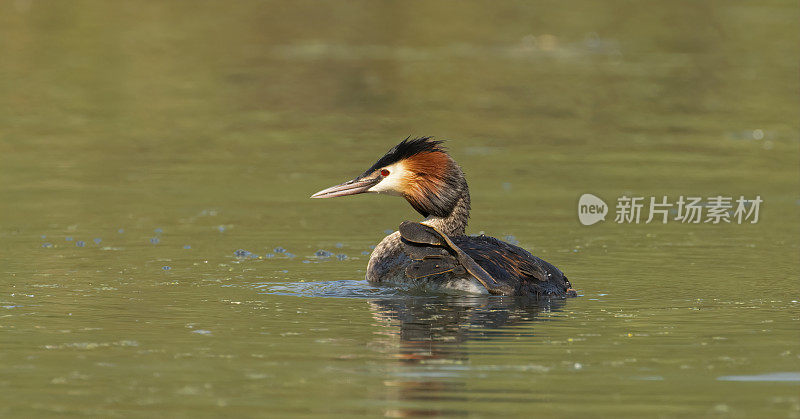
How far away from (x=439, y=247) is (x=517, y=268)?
25.1 inches

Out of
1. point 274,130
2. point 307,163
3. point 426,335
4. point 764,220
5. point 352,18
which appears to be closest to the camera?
point 426,335

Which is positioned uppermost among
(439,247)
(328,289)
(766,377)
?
(439,247)

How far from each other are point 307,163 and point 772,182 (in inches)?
218

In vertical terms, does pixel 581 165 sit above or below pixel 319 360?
above

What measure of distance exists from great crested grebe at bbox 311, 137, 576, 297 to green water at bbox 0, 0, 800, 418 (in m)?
0.22

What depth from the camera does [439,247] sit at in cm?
1014

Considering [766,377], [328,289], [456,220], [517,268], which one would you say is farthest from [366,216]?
[766,377]

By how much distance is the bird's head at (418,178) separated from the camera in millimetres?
11375

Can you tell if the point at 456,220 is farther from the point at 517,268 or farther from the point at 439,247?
the point at 439,247

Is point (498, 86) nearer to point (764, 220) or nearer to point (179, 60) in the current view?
point (179, 60)

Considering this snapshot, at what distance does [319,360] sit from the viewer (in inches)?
325

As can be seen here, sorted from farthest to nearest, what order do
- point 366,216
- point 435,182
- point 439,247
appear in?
point 366,216 < point 435,182 < point 439,247

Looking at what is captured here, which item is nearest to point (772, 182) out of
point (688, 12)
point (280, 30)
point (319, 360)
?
point (319, 360)

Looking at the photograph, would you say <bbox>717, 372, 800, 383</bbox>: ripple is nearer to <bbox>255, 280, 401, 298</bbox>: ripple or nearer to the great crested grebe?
the great crested grebe
